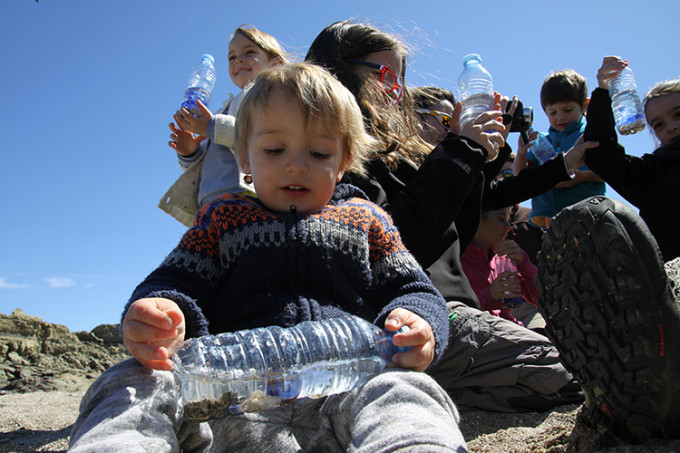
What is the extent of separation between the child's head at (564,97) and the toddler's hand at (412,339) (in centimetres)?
397

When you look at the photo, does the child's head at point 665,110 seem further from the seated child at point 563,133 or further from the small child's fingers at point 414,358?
the small child's fingers at point 414,358

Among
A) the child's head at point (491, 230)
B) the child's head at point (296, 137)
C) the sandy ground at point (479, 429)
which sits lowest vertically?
the sandy ground at point (479, 429)

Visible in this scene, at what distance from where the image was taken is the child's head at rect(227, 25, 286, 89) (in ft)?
13.1

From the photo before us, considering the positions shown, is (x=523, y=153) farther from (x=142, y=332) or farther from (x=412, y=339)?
(x=142, y=332)

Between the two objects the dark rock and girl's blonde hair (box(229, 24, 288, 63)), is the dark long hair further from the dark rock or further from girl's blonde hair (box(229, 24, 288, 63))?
the dark rock

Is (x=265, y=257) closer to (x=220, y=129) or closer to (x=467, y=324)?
(x=467, y=324)

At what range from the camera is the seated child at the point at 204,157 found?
335 cm

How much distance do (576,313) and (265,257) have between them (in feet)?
2.83

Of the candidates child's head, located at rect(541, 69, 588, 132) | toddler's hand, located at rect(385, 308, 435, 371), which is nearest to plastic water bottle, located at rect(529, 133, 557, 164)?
child's head, located at rect(541, 69, 588, 132)

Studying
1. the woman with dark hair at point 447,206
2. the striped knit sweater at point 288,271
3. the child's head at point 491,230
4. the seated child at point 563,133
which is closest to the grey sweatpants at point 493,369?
the woman with dark hair at point 447,206

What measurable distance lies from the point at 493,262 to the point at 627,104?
1.55m

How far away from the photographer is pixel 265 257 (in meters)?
1.66

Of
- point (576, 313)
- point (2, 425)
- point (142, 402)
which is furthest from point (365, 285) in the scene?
point (2, 425)

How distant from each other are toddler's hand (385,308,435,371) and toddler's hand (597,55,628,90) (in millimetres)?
2970
